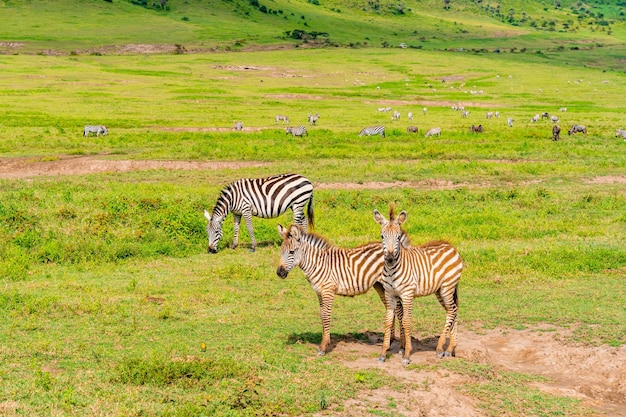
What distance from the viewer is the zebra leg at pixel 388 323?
32.1ft

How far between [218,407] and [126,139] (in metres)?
28.9

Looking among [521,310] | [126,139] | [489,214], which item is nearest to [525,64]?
[126,139]

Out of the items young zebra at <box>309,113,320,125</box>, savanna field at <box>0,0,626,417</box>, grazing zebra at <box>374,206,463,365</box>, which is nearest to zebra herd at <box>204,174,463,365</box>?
grazing zebra at <box>374,206,463,365</box>

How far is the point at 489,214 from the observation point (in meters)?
19.8

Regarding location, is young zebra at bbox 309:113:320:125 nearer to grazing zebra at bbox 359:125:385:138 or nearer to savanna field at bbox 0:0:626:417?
savanna field at bbox 0:0:626:417

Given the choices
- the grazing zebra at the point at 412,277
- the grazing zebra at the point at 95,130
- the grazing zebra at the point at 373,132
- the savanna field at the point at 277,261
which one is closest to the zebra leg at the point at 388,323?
the grazing zebra at the point at 412,277

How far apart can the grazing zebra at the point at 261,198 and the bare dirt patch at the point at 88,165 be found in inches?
417

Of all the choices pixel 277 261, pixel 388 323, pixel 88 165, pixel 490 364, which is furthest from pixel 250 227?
pixel 88 165

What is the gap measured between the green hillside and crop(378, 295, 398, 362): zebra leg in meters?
98.4

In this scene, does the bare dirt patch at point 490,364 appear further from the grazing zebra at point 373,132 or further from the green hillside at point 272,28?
the green hillside at point 272,28

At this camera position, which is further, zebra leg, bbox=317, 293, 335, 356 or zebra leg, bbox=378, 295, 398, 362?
zebra leg, bbox=317, 293, 335, 356

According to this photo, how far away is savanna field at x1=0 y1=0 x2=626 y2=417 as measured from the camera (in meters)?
8.77

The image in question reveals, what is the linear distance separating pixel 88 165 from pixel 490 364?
71.7 feet

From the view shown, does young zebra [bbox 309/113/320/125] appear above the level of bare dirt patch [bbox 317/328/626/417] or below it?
above
